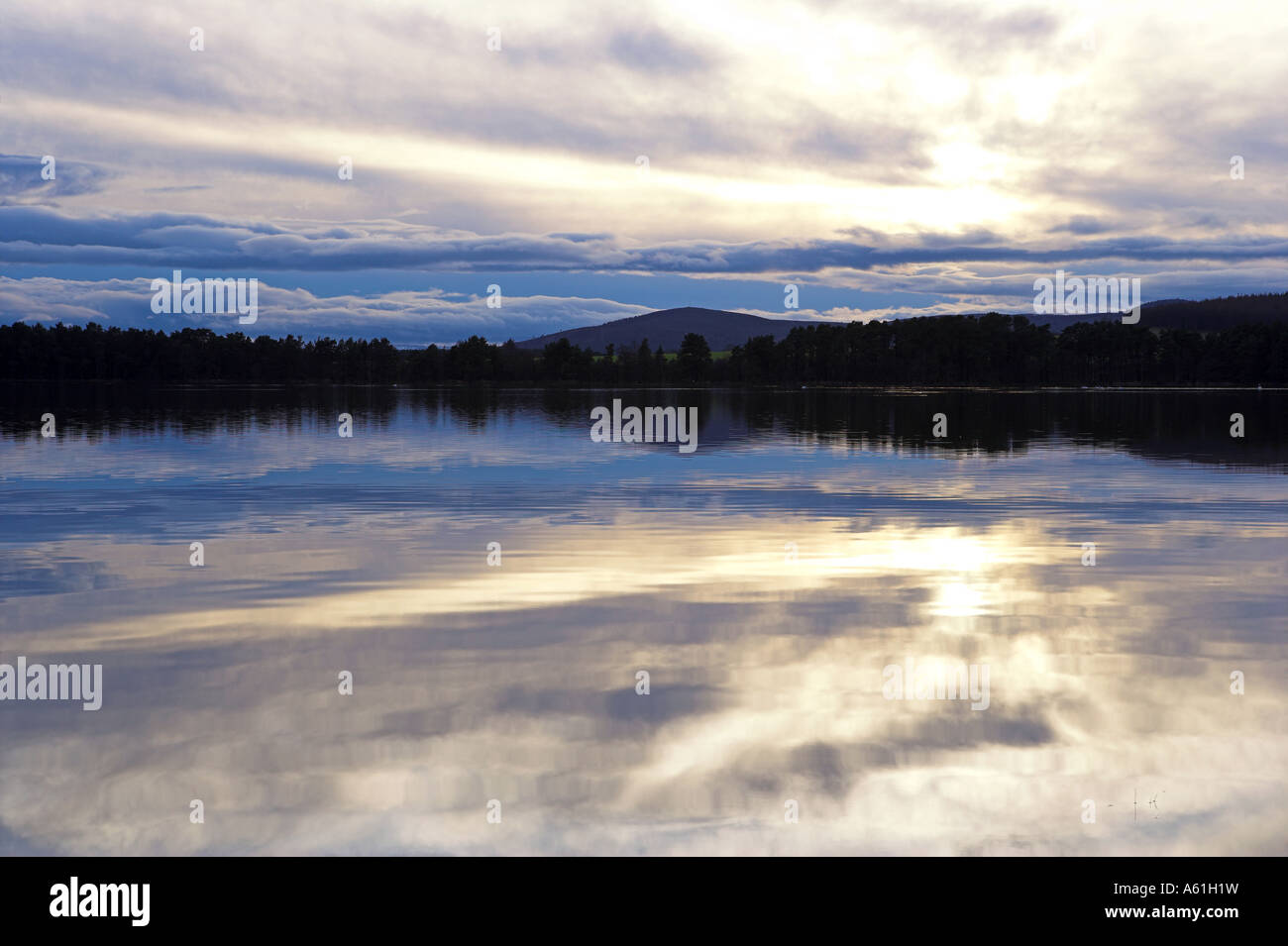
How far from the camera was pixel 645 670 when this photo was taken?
47.6 ft

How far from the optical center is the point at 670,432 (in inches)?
2771

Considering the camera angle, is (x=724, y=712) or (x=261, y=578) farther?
(x=261, y=578)

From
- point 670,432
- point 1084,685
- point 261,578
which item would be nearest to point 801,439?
point 670,432

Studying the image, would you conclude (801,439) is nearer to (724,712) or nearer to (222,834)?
(724,712)

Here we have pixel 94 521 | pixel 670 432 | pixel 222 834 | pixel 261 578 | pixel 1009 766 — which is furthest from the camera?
pixel 670 432

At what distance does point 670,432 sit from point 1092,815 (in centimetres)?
6041

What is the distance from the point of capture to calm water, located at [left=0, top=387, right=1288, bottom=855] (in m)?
10.2

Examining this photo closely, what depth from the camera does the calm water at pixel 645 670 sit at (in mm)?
10172

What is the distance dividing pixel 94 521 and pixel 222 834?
67.7 feet

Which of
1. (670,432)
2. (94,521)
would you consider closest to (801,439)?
(670,432)

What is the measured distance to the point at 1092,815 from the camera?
33.6 feet
